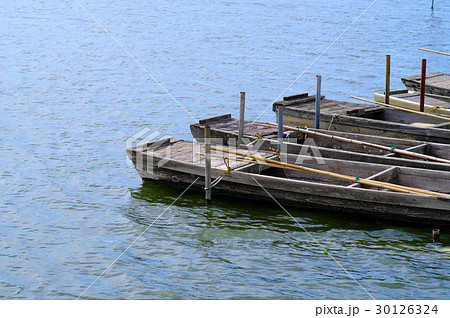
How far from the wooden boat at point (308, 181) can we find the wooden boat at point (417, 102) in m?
5.74

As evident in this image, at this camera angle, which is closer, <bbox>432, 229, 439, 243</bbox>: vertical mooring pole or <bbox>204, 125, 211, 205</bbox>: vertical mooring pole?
<bbox>432, 229, 439, 243</bbox>: vertical mooring pole

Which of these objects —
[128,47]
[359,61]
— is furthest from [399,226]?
[128,47]

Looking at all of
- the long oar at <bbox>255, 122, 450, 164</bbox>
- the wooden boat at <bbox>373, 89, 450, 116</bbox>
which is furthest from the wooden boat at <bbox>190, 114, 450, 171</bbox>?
the wooden boat at <bbox>373, 89, 450, 116</bbox>

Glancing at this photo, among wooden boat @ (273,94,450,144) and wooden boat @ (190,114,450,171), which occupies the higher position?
wooden boat @ (273,94,450,144)

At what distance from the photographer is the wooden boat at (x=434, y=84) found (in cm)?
2027

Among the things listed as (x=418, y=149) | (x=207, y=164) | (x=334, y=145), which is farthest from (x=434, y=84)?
(x=207, y=164)

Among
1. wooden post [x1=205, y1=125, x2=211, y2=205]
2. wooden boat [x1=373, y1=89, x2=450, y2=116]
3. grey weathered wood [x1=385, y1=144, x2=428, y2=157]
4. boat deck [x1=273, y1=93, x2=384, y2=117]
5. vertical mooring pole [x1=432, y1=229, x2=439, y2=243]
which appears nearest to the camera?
vertical mooring pole [x1=432, y1=229, x2=439, y2=243]

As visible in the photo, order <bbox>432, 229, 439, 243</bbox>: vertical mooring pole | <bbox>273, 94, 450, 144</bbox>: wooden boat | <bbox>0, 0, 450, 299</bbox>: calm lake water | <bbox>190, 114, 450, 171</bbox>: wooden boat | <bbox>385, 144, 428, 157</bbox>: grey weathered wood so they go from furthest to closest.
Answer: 1. <bbox>273, 94, 450, 144</bbox>: wooden boat
2. <bbox>385, 144, 428, 157</bbox>: grey weathered wood
3. <bbox>190, 114, 450, 171</bbox>: wooden boat
4. <bbox>432, 229, 439, 243</bbox>: vertical mooring pole
5. <bbox>0, 0, 450, 299</bbox>: calm lake water

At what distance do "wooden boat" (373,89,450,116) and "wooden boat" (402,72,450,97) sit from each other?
202 mm

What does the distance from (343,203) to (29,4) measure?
4402 centimetres

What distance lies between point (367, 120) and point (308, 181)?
136 inches

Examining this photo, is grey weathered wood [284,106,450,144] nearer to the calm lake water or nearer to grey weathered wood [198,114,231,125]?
grey weathered wood [198,114,231,125]

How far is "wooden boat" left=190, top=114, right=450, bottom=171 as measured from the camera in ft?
47.4

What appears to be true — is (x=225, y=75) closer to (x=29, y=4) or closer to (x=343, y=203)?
(x=343, y=203)
